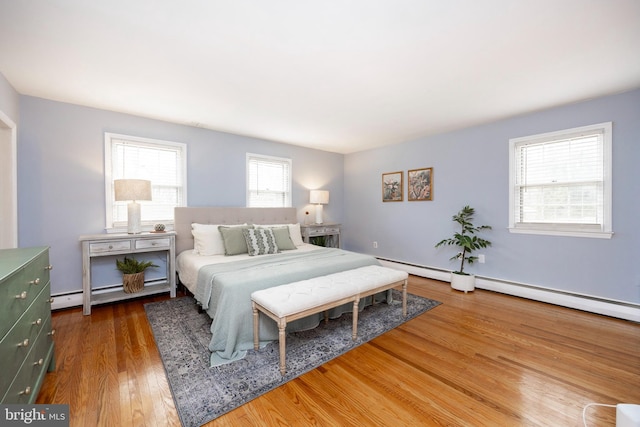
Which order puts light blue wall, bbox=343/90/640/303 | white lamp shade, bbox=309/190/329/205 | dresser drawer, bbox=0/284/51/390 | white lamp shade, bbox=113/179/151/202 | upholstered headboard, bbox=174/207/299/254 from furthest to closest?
white lamp shade, bbox=309/190/329/205, upholstered headboard, bbox=174/207/299/254, white lamp shade, bbox=113/179/151/202, light blue wall, bbox=343/90/640/303, dresser drawer, bbox=0/284/51/390

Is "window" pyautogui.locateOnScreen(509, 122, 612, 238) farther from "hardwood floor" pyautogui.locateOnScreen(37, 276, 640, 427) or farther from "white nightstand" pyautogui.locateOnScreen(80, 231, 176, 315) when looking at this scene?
"white nightstand" pyautogui.locateOnScreen(80, 231, 176, 315)

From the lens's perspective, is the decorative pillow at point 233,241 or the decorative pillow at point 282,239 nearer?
the decorative pillow at point 233,241

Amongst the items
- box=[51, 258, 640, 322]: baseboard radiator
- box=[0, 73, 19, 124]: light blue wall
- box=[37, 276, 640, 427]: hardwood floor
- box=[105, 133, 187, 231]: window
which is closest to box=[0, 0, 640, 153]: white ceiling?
box=[0, 73, 19, 124]: light blue wall

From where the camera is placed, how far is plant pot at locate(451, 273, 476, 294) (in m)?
3.73

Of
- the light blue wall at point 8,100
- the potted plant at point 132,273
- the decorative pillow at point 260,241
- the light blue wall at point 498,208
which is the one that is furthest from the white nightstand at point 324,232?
the light blue wall at point 8,100

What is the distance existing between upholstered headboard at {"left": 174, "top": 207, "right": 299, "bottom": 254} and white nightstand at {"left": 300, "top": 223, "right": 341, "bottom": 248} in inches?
12.8

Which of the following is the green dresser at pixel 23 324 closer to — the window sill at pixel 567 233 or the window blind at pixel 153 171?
the window blind at pixel 153 171

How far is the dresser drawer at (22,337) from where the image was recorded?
1135 millimetres

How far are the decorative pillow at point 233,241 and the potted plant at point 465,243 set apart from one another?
2.92 metres

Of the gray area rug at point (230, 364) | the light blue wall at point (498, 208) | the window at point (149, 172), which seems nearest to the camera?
the gray area rug at point (230, 364)

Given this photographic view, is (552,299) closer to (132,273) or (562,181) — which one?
(562,181)

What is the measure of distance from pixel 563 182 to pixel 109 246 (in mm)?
5359

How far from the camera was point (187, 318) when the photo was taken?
9.18ft

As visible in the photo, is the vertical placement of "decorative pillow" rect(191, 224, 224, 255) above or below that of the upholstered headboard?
below
